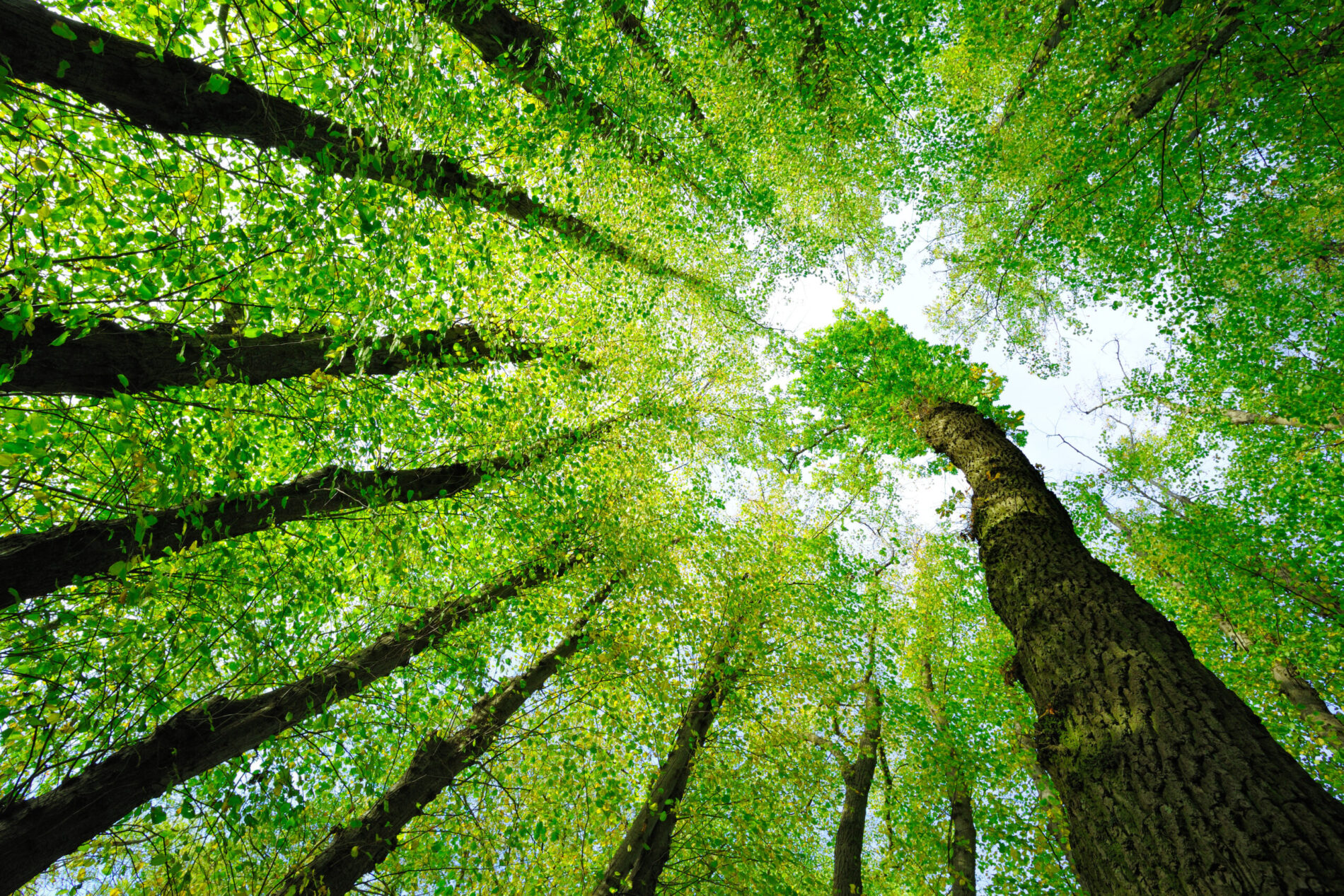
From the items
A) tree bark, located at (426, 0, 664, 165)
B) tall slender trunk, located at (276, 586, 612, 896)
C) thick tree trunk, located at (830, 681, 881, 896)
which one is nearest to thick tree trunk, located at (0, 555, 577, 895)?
tall slender trunk, located at (276, 586, 612, 896)

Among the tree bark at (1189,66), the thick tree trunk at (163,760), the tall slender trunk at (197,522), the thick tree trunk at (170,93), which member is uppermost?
the tree bark at (1189,66)

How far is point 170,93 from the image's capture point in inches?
131

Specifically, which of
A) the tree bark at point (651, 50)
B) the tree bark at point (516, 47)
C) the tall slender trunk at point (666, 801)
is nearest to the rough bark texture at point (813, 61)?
the tree bark at point (651, 50)

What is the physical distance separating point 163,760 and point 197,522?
2204 mm

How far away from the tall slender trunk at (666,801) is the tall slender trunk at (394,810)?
2.08 meters

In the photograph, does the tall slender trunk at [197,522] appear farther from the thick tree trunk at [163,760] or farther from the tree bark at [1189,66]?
the tree bark at [1189,66]

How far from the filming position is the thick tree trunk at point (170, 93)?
290 centimetres

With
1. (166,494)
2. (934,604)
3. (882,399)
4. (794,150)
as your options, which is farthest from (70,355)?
(934,604)

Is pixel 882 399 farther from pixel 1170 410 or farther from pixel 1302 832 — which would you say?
pixel 1170 410

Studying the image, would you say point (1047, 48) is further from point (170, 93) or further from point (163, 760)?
point (163, 760)

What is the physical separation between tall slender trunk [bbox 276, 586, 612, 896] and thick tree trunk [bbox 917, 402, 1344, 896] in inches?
230

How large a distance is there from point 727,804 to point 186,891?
18.4ft

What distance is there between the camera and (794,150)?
31.0 ft

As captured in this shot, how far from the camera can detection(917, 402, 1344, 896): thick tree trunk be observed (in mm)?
2000
